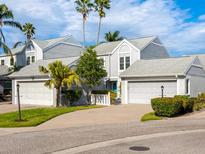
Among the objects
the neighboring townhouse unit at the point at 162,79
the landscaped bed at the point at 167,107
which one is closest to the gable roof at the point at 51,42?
the neighboring townhouse unit at the point at 162,79

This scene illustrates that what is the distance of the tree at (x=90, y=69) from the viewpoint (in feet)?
93.0

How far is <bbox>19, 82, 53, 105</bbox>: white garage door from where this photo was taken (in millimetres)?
29484

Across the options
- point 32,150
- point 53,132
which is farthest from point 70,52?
point 32,150

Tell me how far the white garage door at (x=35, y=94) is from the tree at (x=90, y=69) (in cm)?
341

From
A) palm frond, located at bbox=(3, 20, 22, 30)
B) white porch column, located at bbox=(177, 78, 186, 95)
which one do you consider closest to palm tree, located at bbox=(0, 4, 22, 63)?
palm frond, located at bbox=(3, 20, 22, 30)

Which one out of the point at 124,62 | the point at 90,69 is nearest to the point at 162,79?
the point at 90,69

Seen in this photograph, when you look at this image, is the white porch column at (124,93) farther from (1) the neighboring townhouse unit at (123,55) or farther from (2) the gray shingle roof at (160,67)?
(1) the neighboring townhouse unit at (123,55)

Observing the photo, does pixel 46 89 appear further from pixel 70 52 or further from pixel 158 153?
pixel 158 153

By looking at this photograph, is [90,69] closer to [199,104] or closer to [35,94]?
[35,94]

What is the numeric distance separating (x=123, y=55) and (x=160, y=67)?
7025 millimetres

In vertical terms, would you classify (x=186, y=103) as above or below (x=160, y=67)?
below

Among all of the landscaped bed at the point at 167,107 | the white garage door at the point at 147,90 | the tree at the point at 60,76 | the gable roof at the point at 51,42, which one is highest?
the gable roof at the point at 51,42

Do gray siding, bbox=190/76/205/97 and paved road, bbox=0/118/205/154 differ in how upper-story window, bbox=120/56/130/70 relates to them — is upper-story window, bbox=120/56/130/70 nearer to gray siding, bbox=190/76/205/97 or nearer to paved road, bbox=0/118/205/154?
gray siding, bbox=190/76/205/97

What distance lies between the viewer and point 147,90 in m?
28.9
